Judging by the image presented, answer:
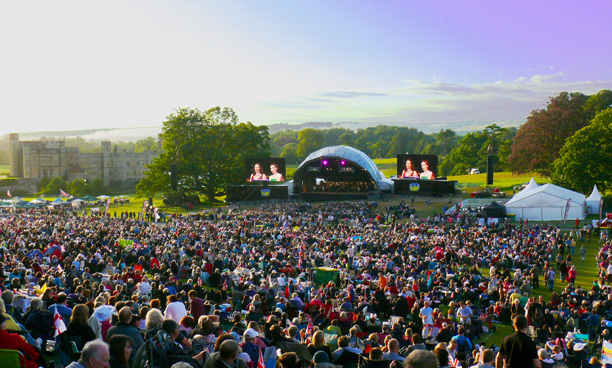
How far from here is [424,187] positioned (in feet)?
154

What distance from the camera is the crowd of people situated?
5742 mm

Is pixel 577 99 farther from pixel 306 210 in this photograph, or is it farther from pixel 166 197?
pixel 166 197

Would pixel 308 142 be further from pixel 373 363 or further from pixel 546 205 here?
pixel 373 363

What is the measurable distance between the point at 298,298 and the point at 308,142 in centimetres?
12380

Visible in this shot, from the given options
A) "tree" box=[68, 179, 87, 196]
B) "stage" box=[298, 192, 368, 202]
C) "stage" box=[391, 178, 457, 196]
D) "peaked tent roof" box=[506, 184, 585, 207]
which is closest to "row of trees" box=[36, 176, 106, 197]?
"tree" box=[68, 179, 87, 196]

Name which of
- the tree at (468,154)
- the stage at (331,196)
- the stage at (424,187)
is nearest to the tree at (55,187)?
the stage at (331,196)

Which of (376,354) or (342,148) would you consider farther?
(342,148)

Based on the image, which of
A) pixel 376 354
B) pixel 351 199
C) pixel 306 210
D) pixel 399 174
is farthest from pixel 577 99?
pixel 376 354

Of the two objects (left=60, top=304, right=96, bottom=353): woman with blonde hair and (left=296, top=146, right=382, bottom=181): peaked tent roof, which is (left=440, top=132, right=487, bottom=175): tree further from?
(left=60, top=304, right=96, bottom=353): woman with blonde hair

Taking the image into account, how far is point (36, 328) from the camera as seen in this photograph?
6875mm

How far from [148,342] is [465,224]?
27707mm

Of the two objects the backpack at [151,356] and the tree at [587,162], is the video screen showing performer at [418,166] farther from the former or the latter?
the backpack at [151,356]

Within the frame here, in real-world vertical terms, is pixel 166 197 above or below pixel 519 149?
below

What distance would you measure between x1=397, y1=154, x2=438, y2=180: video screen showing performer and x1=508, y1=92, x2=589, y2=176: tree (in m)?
16.6
